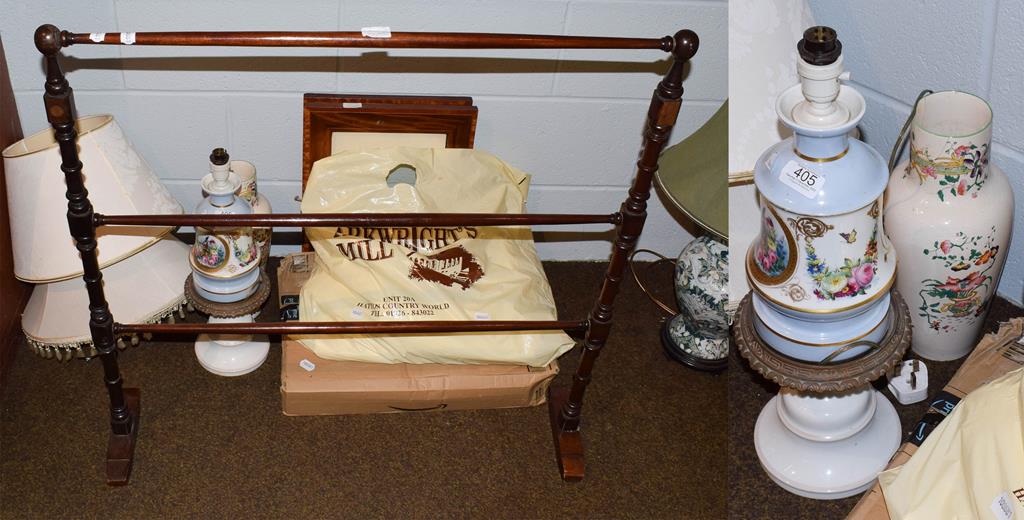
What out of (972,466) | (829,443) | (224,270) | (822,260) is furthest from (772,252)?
(224,270)

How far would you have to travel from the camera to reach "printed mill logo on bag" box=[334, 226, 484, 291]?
2.03 m

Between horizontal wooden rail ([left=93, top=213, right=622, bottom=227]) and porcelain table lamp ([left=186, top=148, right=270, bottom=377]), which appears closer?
horizontal wooden rail ([left=93, top=213, right=622, bottom=227])

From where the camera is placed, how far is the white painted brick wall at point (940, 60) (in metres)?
1.74

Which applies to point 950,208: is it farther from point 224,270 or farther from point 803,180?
point 224,270

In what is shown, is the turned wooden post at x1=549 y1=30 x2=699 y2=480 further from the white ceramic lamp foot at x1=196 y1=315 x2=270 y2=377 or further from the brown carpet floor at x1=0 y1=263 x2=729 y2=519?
the white ceramic lamp foot at x1=196 y1=315 x2=270 y2=377

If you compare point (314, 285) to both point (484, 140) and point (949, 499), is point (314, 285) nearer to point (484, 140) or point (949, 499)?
point (484, 140)

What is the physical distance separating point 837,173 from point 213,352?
4.38 feet

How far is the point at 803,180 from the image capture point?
1306 millimetres

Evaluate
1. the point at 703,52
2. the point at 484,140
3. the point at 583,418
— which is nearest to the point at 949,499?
the point at 583,418

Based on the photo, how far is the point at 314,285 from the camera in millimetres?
2031

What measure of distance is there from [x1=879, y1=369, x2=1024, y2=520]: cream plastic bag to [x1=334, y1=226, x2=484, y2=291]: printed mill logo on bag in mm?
871

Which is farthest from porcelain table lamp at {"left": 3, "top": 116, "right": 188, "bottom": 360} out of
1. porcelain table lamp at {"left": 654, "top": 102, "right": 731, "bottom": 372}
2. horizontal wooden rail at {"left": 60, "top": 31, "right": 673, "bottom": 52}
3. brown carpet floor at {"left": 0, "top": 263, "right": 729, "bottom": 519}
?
porcelain table lamp at {"left": 654, "top": 102, "right": 731, "bottom": 372}

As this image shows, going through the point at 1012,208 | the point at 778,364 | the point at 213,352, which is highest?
the point at 1012,208

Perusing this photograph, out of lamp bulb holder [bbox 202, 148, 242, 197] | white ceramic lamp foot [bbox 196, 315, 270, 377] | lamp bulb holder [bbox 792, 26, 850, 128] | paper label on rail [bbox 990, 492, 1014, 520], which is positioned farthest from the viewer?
white ceramic lamp foot [bbox 196, 315, 270, 377]
